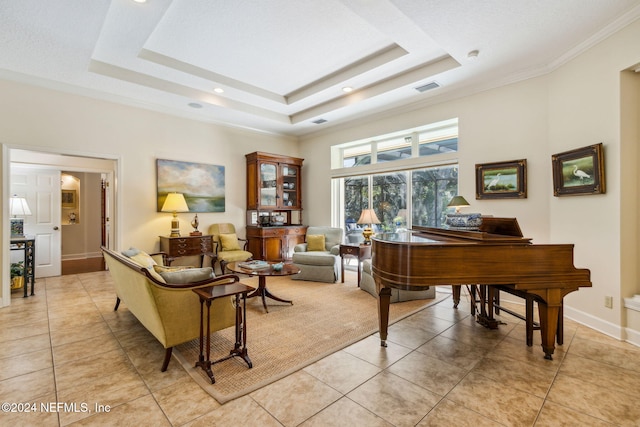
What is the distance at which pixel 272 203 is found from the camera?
6320mm

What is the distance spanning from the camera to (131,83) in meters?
4.16

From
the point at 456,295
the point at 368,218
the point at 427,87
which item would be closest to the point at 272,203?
the point at 368,218

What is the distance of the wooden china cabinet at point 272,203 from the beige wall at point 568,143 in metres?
2.91

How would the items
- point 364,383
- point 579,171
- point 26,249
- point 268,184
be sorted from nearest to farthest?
1. point 364,383
2. point 579,171
3. point 26,249
4. point 268,184

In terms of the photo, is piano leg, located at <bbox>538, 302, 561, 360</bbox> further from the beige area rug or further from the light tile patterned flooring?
the beige area rug

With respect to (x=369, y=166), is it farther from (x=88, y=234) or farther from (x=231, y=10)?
(x=88, y=234)

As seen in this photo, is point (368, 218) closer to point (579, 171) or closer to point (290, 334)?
point (290, 334)

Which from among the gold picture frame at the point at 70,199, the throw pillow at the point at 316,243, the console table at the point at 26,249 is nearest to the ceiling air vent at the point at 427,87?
the throw pillow at the point at 316,243

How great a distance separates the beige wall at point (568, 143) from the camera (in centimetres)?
290

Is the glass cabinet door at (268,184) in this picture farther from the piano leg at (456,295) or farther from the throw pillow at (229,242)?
the piano leg at (456,295)

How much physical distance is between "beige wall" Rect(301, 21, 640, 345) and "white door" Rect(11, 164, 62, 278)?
672cm

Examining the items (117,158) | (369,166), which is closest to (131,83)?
(117,158)

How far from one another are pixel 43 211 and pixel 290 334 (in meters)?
5.53

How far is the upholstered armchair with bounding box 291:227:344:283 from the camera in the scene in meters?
4.95
